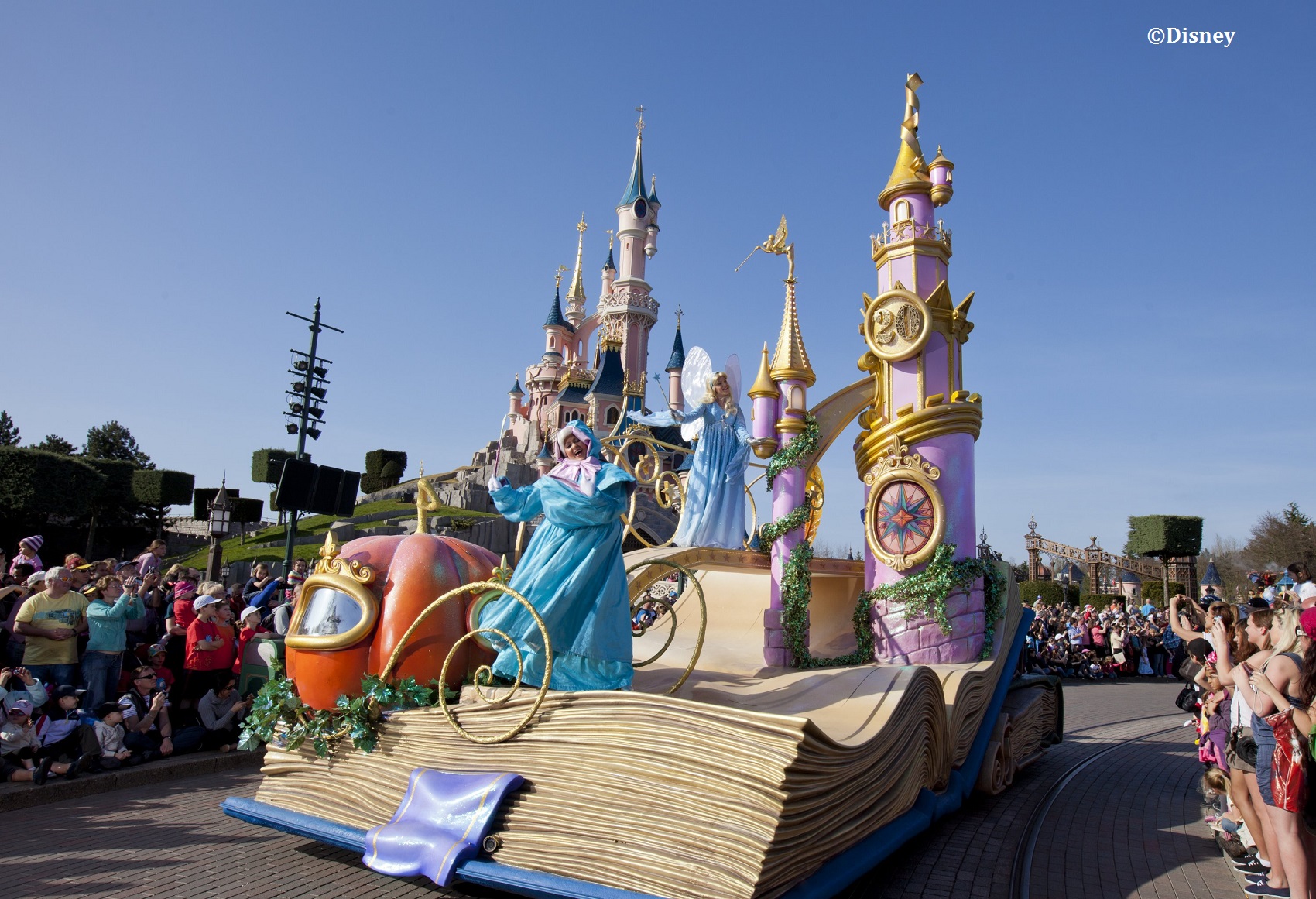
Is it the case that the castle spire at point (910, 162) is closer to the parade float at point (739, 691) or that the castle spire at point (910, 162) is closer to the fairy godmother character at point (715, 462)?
the parade float at point (739, 691)

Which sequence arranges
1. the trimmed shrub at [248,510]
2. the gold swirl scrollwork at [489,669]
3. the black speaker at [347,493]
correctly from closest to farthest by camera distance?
the gold swirl scrollwork at [489,669], the black speaker at [347,493], the trimmed shrub at [248,510]

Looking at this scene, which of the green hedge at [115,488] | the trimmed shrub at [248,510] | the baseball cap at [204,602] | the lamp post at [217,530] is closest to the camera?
the baseball cap at [204,602]

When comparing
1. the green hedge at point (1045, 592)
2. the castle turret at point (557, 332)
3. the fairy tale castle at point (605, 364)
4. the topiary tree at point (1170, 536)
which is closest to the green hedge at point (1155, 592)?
the topiary tree at point (1170, 536)

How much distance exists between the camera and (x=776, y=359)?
27.6 feet

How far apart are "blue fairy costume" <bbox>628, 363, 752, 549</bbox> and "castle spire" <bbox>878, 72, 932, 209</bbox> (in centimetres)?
268

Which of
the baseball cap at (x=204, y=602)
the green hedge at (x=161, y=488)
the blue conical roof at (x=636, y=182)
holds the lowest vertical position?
the baseball cap at (x=204, y=602)

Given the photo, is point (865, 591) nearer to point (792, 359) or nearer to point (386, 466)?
point (792, 359)

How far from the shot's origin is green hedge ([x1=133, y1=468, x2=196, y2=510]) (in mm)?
38625

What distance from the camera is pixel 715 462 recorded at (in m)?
9.45

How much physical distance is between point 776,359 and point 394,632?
16.0 feet

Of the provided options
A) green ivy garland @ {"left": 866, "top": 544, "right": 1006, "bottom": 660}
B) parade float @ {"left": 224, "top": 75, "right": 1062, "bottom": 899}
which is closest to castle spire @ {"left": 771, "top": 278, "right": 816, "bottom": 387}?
parade float @ {"left": 224, "top": 75, "right": 1062, "bottom": 899}

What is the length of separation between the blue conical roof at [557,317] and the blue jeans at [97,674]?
57.4 m

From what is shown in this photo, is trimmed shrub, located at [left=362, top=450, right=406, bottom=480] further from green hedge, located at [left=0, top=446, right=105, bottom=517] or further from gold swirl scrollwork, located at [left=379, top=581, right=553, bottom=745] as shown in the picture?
gold swirl scrollwork, located at [left=379, top=581, right=553, bottom=745]

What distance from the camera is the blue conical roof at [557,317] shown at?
209 feet
